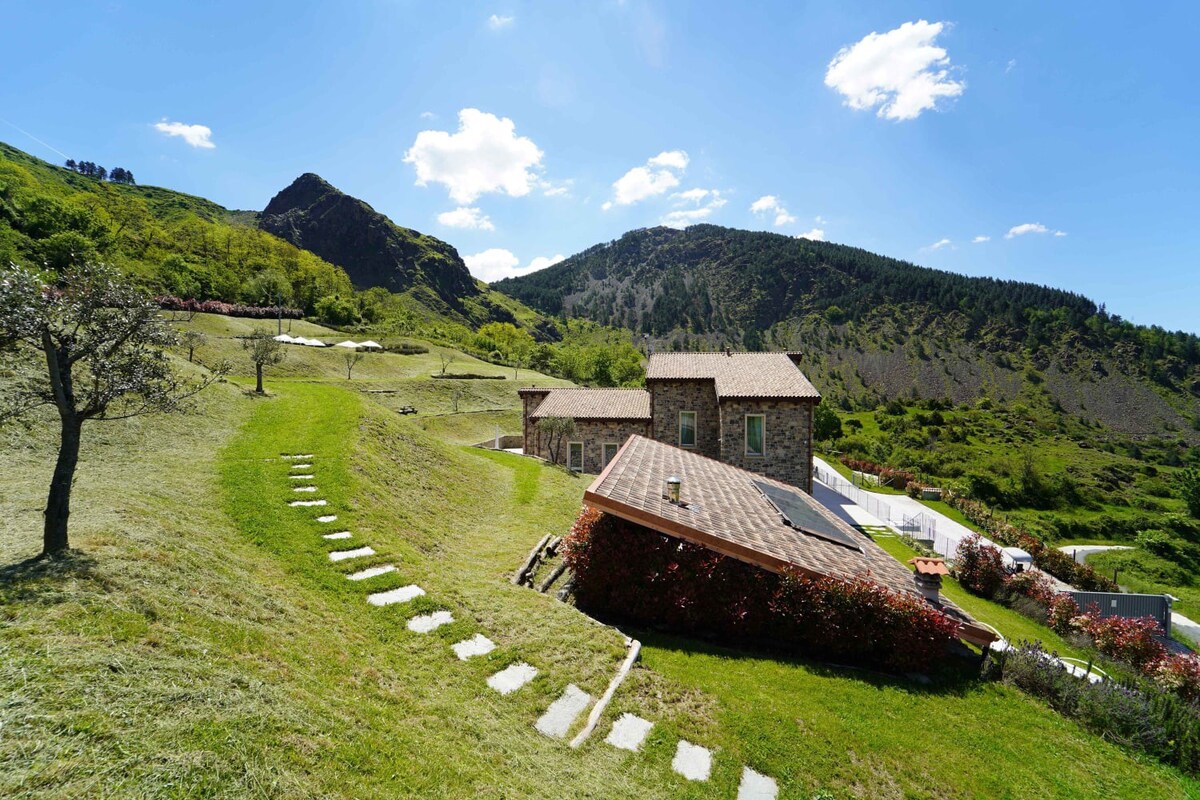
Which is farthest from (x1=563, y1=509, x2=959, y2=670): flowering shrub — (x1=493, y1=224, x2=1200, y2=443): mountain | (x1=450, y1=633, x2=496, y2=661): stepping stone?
(x1=493, y1=224, x2=1200, y2=443): mountain

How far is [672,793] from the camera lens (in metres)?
4.79

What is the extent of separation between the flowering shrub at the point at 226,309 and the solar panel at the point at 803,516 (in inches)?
2276

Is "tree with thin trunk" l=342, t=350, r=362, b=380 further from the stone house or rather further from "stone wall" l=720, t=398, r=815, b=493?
"stone wall" l=720, t=398, r=815, b=493

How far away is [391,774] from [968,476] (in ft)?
243

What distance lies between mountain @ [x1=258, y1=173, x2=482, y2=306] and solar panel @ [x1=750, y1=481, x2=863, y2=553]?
516ft

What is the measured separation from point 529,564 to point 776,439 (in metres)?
15.4

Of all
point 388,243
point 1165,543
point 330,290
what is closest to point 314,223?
point 388,243

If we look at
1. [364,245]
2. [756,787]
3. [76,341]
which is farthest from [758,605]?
[364,245]

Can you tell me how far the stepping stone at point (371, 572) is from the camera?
8.06m

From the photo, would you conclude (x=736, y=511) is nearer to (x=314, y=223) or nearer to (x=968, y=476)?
(x=968, y=476)

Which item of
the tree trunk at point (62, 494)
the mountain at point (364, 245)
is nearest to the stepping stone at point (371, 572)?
the tree trunk at point (62, 494)

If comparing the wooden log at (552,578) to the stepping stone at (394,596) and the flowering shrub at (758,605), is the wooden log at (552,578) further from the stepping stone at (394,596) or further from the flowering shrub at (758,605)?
the stepping stone at (394,596)

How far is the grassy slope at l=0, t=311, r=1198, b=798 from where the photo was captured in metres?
3.46

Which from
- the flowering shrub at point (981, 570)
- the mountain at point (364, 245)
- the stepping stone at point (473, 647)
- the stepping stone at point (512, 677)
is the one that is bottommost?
the flowering shrub at point (981, 570)
